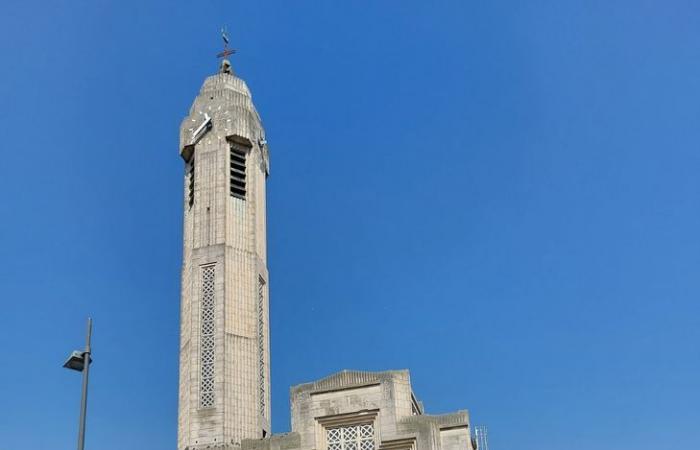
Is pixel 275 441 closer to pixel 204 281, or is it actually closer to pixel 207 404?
pixel 207 404

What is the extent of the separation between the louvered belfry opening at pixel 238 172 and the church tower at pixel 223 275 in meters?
0.05

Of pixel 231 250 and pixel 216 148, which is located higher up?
pixel 216 148

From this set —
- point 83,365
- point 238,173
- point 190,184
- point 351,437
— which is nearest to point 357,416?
point 351,437

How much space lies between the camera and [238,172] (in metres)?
43.4

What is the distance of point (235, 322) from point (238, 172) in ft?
25.5

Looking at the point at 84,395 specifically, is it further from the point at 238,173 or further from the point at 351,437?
the point at 238,173

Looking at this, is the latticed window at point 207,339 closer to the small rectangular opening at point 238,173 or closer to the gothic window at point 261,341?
the gothic window at point 261,341

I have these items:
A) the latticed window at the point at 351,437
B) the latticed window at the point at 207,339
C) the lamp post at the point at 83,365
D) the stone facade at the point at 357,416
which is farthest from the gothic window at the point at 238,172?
the lamp post at the point at 83,365

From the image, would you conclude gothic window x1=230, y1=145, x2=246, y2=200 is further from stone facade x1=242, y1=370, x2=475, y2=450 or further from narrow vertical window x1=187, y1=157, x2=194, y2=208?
stone facade x1=242, y1=370, x2=475, y2=450

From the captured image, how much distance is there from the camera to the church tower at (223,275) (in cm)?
3775

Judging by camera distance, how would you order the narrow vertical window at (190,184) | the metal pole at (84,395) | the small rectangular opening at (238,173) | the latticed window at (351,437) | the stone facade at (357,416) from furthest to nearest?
the narrow vertical window at (190,184) < the small rectangular opening at (238,173) < the latticed window at (351,437) < the stone facade at (357,416) < the metal pole at (84,395)

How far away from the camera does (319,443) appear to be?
28062mm

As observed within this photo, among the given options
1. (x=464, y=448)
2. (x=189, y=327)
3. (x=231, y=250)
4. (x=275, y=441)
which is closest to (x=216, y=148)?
(x=231, y=250)

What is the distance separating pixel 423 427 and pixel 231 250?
1627 cm
